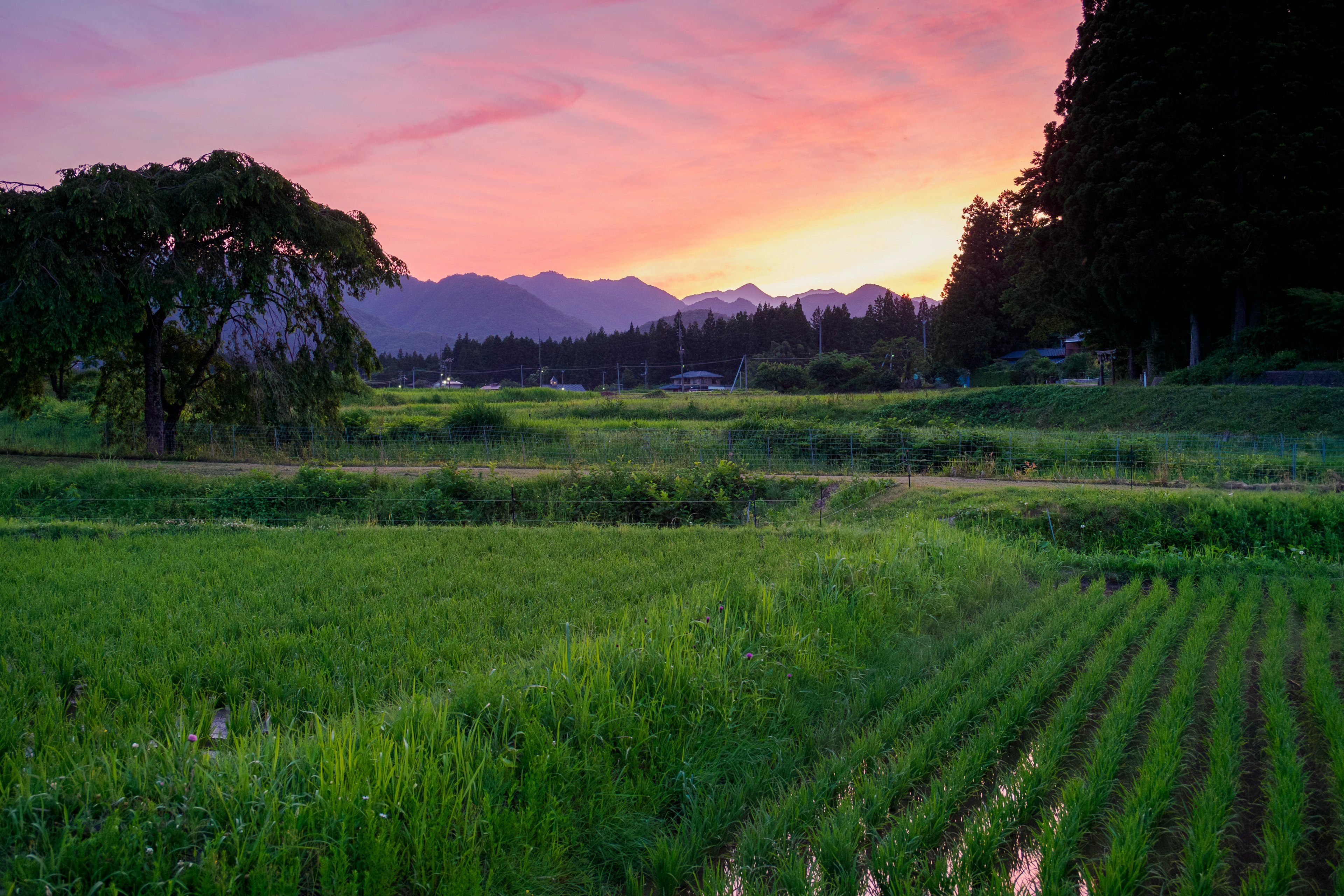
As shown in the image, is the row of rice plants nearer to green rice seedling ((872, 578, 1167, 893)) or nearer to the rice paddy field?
the rice paddy field

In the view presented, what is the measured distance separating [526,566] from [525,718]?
14.4ft

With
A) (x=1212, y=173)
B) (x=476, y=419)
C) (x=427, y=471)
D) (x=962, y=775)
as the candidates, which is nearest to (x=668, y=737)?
(x=962, y=775)

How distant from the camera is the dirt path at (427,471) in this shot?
14406 millimetres

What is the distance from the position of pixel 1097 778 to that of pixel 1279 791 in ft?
2.62

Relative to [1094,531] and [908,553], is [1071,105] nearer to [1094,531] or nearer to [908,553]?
[1094,531]

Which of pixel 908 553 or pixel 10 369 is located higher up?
pixel 10 369

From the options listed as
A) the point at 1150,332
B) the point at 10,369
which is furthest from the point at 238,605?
the point at 1150,332

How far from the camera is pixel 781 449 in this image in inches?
814

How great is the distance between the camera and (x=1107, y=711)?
450 centimetres

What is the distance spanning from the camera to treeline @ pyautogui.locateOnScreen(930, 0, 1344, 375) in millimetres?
24281

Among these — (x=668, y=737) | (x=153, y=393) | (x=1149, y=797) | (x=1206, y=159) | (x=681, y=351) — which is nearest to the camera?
(x=1149, y=797)

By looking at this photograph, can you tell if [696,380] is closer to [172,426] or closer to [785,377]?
[785,377]

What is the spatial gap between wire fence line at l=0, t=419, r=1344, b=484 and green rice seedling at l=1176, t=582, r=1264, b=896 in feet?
35.2

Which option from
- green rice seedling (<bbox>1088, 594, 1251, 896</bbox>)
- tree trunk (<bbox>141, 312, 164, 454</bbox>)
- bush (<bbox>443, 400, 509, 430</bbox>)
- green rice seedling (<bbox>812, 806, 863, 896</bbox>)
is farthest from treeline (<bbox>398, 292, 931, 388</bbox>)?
green rice seedling (<bbox>812, 806, 863, 896</bbox>)
